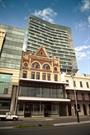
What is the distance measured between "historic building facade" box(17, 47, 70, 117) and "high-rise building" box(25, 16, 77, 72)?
44.8 metres

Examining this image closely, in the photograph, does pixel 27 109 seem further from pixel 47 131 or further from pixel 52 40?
pixel 52 40

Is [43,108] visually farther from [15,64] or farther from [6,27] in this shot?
[6,27]

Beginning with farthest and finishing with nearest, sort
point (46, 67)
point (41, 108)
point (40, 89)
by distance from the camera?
1. point (46, 67)
2. point (40, 89)
3. point (41, 108)

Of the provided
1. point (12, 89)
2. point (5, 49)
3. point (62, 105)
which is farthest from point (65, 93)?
point (5, 49)

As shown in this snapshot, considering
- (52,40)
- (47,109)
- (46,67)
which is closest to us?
(47,109)

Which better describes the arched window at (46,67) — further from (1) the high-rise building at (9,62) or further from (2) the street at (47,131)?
(2) the street at (47,131)

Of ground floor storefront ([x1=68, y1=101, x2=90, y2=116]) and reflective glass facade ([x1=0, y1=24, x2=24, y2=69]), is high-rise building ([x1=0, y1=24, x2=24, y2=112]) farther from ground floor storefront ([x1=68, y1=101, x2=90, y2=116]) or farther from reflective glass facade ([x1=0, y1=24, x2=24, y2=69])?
ground floor storefront ([x1=68, y1=101, x2=90, y2=116])

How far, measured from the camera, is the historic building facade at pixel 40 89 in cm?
2864

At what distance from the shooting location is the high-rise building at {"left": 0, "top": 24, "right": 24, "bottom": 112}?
29250 mm

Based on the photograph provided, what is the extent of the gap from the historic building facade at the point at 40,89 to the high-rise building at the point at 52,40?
1765 inches

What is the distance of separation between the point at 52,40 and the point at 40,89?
71.3m

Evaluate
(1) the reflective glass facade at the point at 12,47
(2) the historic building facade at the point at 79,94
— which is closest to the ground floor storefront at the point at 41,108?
(2) the historic building facade at the point at 79,94

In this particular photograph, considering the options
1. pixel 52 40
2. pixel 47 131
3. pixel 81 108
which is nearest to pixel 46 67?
pixel 81 108

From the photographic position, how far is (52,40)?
96.4 m
